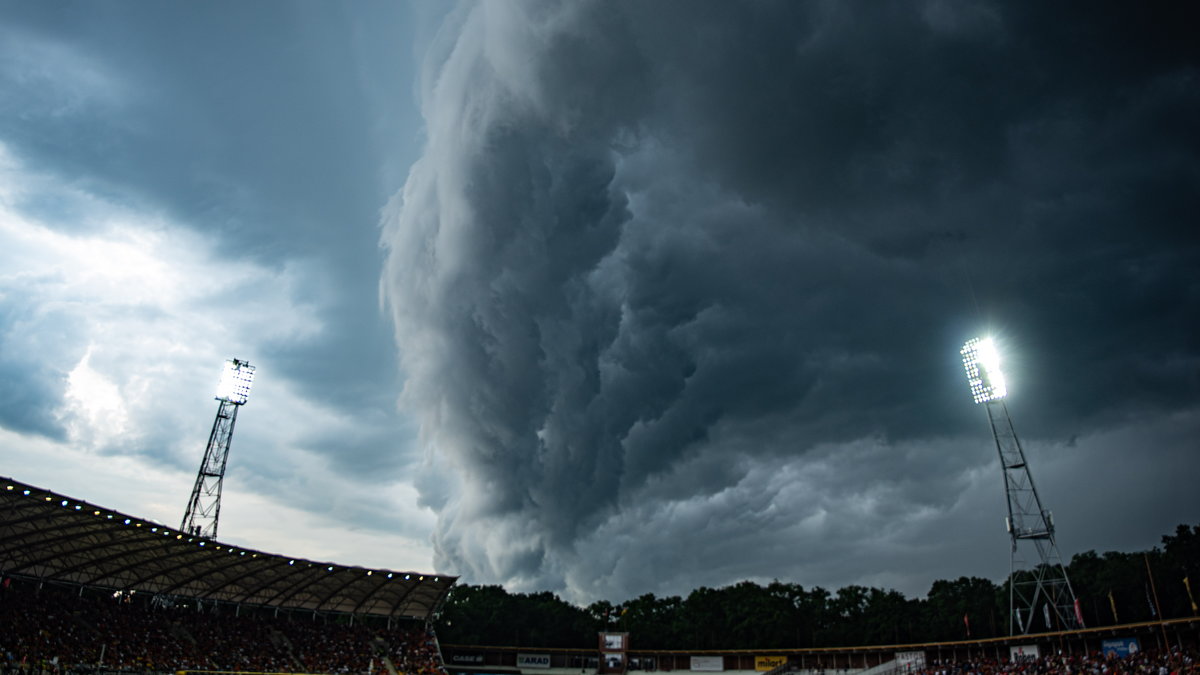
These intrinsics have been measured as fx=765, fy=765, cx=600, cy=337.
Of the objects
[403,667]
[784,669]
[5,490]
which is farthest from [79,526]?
[784,669]

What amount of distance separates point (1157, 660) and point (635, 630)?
7480cm

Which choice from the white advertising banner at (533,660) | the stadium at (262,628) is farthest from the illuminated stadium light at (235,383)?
the white advertising banner at (533,660)

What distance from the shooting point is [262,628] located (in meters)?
69.2

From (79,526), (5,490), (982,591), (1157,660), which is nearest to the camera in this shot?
(5,490)

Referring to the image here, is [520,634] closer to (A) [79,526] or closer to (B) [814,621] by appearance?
(B) [814,621]

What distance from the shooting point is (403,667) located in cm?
7356

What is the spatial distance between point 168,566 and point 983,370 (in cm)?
6895

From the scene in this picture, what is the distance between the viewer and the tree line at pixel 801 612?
267 feet

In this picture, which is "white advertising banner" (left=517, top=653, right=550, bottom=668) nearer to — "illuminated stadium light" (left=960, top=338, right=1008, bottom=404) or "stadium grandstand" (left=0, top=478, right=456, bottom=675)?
"stadium grandstand" (left=0, top=478, right=456, bottom=675)

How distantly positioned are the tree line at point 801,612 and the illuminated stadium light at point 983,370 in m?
31.4

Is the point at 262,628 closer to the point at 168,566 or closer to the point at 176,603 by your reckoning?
the point at 176,603

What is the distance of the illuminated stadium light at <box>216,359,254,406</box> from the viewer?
70.2m

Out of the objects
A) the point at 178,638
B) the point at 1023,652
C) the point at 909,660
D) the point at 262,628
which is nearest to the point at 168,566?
the point at 178,638

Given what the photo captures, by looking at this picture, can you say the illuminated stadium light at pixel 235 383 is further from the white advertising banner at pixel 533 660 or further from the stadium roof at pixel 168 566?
the white advertising banner at pixel 533 660
